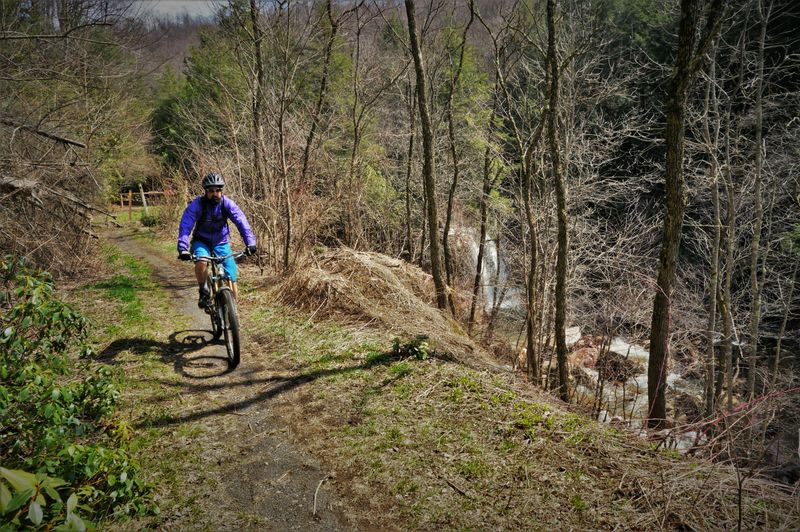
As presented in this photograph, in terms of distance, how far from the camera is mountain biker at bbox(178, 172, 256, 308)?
602cm

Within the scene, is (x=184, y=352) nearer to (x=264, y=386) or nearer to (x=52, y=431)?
(x=264, y=386)

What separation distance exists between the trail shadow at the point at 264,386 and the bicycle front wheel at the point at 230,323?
17.0 inches

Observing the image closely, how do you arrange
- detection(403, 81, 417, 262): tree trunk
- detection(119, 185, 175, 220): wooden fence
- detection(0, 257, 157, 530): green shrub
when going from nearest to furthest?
detection(0, 257, 157, 530): green shrub
detection(403, 81, 417, 262): tree trunk
detection(119, 185, 175, 220): wooden fence

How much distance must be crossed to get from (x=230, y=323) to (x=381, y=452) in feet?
8.39

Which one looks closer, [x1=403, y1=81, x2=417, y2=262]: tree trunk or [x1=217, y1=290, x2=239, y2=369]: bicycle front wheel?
[x1=217, y1=290, x2=239, y2=369]: bicycle front wheel

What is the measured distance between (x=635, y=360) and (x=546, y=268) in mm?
7046

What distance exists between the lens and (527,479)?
3.74m

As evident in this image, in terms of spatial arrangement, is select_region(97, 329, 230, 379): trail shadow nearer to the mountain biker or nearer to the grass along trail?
the grass along trail

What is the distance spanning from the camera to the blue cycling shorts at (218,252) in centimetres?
606

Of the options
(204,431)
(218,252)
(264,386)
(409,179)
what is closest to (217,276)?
(218,252)

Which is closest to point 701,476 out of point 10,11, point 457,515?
point 457,515

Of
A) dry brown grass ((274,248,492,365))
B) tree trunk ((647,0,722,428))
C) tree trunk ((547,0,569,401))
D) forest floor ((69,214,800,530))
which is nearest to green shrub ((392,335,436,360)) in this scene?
forest floor ((69,214,800,530))

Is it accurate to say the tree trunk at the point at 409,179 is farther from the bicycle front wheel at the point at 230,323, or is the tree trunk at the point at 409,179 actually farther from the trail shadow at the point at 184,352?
the bicycle front wheel at the point at 230,323

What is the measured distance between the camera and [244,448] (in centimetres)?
425
